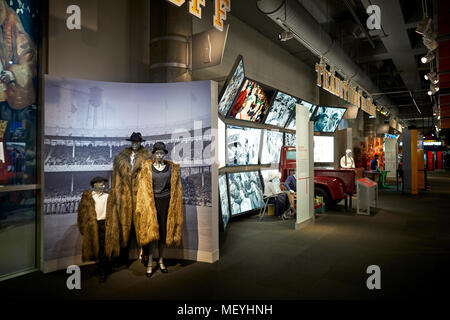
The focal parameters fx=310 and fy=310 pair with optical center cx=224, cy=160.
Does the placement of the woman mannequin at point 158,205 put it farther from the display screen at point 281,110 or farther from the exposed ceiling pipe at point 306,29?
the display screen at point 281,110

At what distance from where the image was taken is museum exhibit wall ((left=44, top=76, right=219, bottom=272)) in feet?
13.3

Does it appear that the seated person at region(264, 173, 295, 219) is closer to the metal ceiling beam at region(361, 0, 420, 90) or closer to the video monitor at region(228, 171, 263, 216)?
the video monitor at region(228, 171, 263, 216)

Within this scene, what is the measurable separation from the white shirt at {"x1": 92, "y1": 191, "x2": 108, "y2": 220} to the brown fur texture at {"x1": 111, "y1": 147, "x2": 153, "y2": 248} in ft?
0.40

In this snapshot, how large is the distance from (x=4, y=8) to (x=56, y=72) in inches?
34.8

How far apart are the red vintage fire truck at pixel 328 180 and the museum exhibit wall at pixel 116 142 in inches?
169

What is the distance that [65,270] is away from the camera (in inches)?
160

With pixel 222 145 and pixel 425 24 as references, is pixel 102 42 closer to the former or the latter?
pixel 222 145

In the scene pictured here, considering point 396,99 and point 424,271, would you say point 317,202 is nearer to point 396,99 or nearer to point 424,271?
point 424,271

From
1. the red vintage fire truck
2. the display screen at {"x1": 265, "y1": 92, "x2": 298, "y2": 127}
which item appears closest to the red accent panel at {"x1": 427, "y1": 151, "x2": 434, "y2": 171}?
the red vintage fire truck

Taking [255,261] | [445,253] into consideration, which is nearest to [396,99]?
[445,253]

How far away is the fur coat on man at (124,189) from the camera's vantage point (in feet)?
13.1

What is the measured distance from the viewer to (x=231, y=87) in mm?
6273

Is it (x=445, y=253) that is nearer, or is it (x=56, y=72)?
(x=56, y=72)
